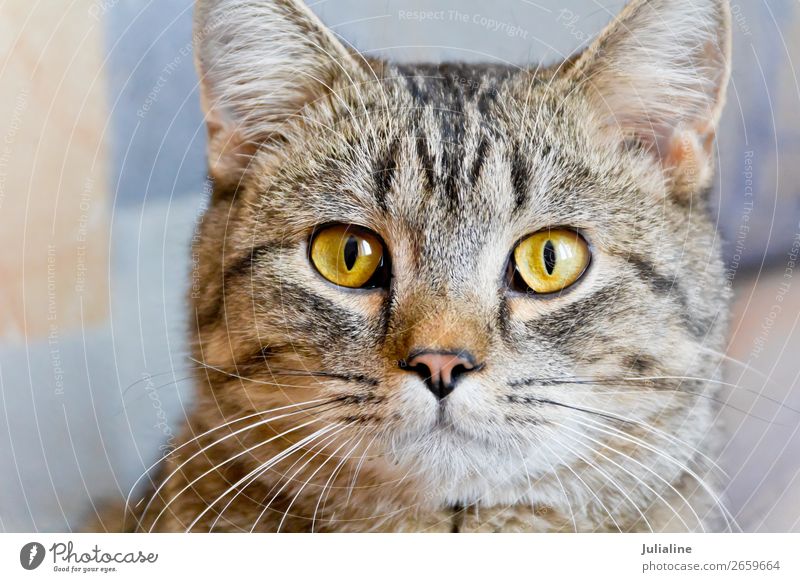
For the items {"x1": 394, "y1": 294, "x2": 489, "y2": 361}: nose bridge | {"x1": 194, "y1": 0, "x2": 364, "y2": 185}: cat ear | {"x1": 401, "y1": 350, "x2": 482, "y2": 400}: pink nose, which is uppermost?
{"x1": 194, "y1": 0, "x2": 364, "y2": 185}: cat ear

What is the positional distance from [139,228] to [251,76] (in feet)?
0.80

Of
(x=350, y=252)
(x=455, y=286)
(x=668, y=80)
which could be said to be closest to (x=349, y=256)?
(x=350, y=252)

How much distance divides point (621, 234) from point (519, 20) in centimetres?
30

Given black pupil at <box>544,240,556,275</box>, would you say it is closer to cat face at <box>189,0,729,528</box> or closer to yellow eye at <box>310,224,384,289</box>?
cat face at <box>189,0,729,528</box>

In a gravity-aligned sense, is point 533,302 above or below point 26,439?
above

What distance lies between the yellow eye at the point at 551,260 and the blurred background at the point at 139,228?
8.6 inches

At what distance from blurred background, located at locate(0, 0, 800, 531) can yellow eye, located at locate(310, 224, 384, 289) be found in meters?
0.19

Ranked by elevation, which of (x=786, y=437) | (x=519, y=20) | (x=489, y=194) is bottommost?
(x=786, y=437)

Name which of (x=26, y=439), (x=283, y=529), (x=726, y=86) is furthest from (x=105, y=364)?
(x=726, y=86)

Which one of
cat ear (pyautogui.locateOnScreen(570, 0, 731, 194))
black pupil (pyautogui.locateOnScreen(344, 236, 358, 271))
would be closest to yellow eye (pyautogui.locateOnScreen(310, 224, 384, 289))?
black pupil (pyautogui.locateOnScreen(344, 236, 358, 271))

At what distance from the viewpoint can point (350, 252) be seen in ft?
2.49

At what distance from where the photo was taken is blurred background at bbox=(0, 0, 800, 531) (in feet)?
2.75
